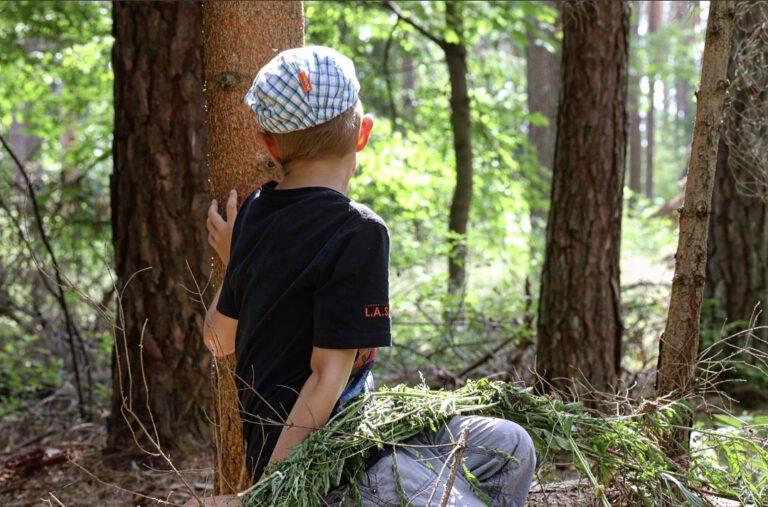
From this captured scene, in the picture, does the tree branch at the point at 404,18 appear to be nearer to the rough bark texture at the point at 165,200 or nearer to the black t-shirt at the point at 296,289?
the rough bark texture at the point at 165,200

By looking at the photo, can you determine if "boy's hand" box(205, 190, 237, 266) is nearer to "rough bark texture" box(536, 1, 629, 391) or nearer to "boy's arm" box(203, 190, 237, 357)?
"boy's arm" box(203, 190, 237, 357)

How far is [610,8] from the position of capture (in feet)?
16.9

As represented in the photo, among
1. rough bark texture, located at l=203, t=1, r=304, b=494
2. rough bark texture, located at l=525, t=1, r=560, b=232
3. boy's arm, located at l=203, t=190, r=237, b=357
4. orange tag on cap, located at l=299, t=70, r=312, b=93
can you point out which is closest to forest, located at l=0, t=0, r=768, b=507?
rough bark texture, located at l=203, t=1, r=304, b=494

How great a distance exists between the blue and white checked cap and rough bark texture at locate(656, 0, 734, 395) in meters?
1.35

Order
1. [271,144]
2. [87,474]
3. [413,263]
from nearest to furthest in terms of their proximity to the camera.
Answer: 1. [271,144]
2. [87,474]
3. [413,263]

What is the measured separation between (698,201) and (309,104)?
150 centimetres

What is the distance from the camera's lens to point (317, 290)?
2037 mm

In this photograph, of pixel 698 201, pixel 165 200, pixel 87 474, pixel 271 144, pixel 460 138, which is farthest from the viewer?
pixel 460 138

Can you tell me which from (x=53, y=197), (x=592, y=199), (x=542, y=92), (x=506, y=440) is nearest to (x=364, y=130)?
(x=506, y=440)

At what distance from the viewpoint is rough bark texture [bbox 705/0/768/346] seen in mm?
6016

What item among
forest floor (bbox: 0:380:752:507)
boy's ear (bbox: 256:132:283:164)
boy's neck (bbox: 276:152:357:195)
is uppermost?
boy's ear (bbox: 256:132:283:164)

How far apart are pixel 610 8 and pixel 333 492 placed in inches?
164

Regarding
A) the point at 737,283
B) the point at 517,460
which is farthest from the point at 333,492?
the point at 737,283

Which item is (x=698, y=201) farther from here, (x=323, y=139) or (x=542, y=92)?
(x=542, y=92)
